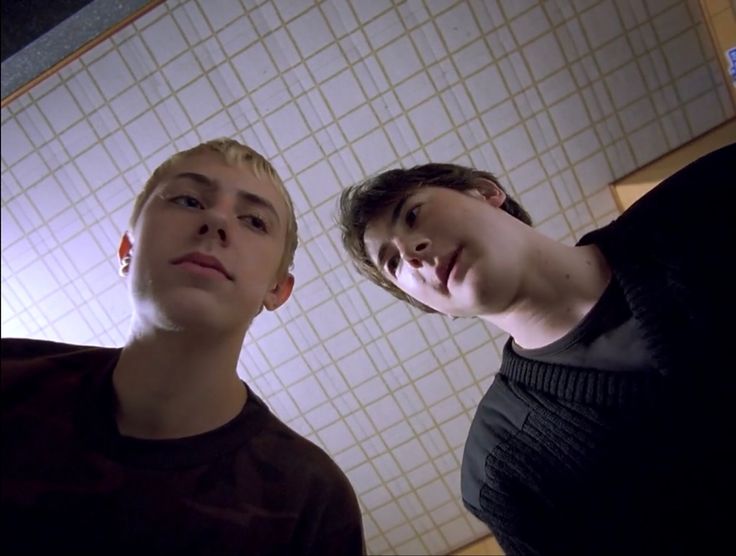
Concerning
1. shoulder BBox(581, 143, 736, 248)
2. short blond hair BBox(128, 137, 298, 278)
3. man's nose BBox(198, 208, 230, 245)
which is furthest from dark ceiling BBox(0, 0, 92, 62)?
shoulder BBox(581, 143, 736, 248)

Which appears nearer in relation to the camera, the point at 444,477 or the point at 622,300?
the point at 622,300

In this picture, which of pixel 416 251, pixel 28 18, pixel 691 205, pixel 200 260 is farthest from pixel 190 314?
pixel 691 205

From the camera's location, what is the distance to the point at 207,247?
0.58 metres

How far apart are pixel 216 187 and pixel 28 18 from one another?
0.34 m

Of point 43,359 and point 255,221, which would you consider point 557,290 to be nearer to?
point 255,221

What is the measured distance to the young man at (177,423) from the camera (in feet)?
1.57

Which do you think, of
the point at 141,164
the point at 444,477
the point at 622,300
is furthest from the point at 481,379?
the point at 141,164

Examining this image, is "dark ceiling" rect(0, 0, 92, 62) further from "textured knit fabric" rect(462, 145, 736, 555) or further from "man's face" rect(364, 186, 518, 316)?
"textured knit fabric" rect(462, 145, 736, 555)

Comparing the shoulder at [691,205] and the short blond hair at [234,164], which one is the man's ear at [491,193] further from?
the short blond hair at [234,164]

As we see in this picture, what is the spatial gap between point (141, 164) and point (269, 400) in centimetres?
55

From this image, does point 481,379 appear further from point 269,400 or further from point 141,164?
point 141,164

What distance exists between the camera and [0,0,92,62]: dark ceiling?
0.66 m

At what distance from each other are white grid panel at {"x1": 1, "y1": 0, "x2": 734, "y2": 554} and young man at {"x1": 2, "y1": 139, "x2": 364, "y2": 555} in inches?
14.8

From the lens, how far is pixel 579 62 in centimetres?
94
